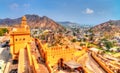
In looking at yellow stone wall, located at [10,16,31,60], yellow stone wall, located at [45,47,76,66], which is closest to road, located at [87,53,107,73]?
yellow stone wall, located at [45,47,76,66]

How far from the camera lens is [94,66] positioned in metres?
34.3

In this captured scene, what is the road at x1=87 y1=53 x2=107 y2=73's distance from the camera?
31.8 meters

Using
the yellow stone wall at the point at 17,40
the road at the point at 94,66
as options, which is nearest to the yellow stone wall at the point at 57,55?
the road at the point at 94,66

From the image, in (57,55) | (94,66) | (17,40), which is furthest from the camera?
(94,66)

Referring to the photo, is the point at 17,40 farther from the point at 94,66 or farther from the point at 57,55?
the point at 94,66

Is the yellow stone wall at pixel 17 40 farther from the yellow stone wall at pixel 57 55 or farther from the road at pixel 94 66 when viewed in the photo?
the road at pixel 94 66

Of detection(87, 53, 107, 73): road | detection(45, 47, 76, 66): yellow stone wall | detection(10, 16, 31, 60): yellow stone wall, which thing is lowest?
detection(87, 53, 107, 73): road

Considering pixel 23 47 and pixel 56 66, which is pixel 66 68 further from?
pixel 23 47

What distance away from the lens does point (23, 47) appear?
110ft

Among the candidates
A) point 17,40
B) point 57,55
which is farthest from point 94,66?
point 17,40

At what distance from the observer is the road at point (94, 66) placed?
31.8m

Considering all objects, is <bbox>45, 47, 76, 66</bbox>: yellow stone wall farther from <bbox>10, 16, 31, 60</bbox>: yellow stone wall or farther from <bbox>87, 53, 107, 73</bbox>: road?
<bbox>10, 16, 31, 60</bbox>: yellow stone wall

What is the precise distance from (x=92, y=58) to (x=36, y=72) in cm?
2293

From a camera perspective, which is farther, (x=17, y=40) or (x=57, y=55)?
(x=17, y=40)
